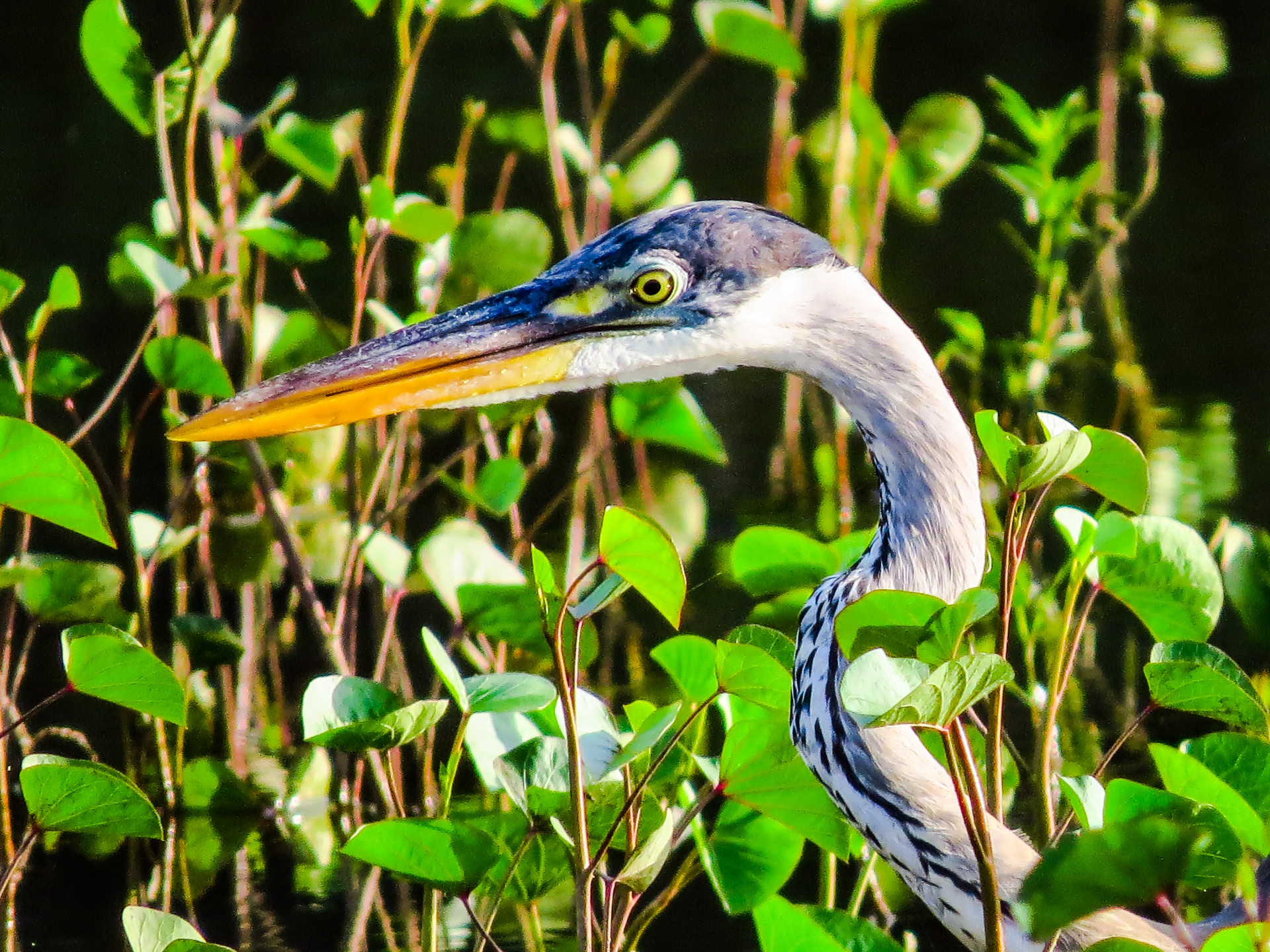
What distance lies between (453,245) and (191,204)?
46 centimetres

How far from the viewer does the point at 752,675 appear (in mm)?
1621

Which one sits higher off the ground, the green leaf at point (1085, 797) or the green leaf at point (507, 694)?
the green leaf at point (1085, 797)

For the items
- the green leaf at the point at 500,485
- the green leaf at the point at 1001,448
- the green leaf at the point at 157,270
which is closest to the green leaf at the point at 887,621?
the green leaf at the point at 1001,448

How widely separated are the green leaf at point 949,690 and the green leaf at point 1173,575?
513 millimetres

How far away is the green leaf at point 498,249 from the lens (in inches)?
108

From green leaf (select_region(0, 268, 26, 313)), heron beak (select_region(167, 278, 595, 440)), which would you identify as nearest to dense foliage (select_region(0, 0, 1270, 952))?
green leaf (select_region(0, 268, 26, 313))

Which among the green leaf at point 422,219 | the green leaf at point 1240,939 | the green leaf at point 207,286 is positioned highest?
the green leaf at point 422,219

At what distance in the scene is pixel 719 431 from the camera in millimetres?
4805

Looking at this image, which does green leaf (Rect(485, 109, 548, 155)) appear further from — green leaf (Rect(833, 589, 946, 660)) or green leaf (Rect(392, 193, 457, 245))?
green leaf (Rect(833, 589, 946, 660))

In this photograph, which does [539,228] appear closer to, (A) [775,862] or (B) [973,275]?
(A) [775,862]

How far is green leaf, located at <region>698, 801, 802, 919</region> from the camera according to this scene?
1.85m

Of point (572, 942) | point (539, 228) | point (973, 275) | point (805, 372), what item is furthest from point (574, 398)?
point (805, 372)

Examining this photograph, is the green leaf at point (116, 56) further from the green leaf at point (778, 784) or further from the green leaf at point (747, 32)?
the green leaf at point (778, 784)

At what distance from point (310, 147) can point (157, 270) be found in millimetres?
312
